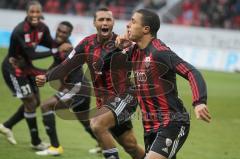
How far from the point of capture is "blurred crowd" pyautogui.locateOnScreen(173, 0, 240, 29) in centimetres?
2886

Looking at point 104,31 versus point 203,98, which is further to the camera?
point 104,31

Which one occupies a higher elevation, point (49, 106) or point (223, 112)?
point (49, 106)

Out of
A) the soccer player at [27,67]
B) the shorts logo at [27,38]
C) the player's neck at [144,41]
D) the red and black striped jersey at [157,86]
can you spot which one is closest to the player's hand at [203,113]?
the red and black striped jersey at [157,86]

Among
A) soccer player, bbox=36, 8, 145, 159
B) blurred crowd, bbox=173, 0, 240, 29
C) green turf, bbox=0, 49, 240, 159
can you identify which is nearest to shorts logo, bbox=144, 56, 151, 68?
soccer player, bbox=36, 8, 145, 159

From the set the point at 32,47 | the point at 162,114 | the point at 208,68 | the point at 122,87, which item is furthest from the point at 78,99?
the point at 208,68

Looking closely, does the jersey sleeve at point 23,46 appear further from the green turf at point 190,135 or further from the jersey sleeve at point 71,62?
the jersey sleeve at point 71,62

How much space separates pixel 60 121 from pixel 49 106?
309 cm

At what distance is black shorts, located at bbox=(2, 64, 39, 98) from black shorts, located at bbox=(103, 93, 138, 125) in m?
2.58

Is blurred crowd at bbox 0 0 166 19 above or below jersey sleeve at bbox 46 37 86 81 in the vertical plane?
below

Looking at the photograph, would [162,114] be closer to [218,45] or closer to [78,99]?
[78,99]

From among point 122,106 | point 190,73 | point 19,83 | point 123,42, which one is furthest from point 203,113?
point 19,83

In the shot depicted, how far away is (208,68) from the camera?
84.7 feet

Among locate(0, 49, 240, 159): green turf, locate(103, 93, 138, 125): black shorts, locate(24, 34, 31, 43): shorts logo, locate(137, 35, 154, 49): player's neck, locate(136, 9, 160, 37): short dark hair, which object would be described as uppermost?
locate(136, 9, 160, 37): short dark hair

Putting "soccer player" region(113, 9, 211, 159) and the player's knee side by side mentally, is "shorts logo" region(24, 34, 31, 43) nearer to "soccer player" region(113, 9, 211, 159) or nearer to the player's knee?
the player's knee
